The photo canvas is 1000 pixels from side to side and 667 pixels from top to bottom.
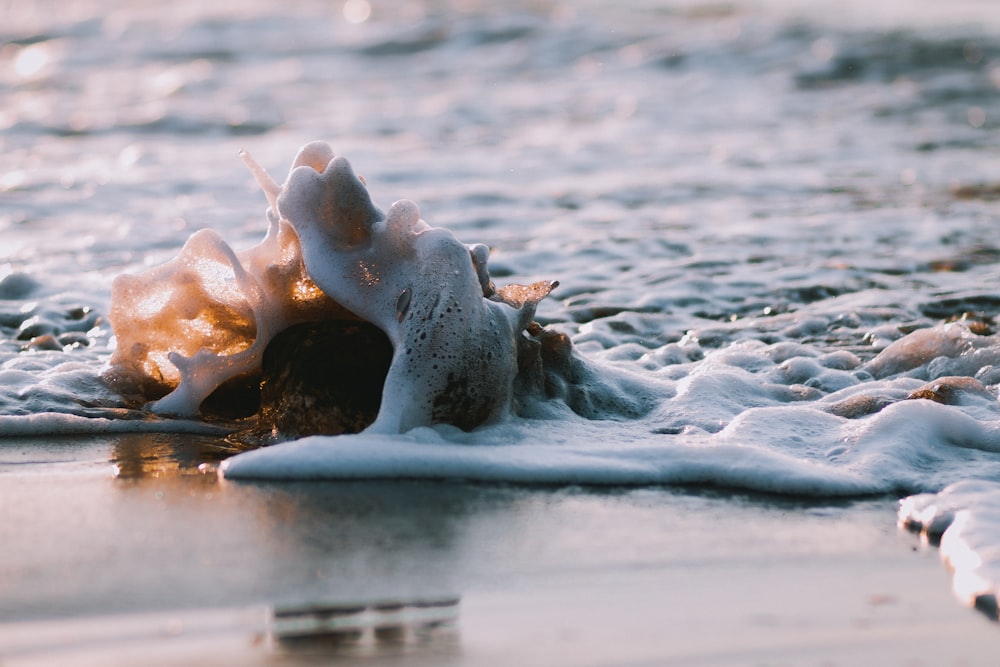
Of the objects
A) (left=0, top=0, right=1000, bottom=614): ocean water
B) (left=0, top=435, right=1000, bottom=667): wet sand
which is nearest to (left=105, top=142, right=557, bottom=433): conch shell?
(left=0, top=0, right=1000, bottom=614): ocean water

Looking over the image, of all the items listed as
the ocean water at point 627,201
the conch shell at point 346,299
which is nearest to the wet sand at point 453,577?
the ocean water at point 627,201

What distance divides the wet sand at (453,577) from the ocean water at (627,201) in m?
0.14

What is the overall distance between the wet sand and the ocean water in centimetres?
14

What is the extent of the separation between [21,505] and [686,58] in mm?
11631

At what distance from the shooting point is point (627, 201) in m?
7.13

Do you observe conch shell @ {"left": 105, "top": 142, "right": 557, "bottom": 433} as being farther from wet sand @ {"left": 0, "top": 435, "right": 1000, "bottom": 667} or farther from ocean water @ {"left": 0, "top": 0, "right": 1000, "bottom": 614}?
wet sand @ {"left": 0, "top": 435, "right": 1000, "bottom": 667}

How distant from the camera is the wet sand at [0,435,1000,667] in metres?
1.97

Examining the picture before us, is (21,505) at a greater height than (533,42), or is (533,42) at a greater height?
(533,42)

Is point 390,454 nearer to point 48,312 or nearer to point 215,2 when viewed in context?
point 48,312

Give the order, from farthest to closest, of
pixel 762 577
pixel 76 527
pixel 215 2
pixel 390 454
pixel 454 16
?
pixel 215 2, pixel 454 16, pixel 390 454, pixel 76 527, pixel 762 577

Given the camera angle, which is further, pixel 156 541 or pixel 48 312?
pixel 48 312

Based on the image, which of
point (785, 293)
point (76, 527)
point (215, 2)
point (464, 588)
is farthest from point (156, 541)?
point (215, 2)

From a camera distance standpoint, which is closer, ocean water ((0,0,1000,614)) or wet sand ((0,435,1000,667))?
wet sand ((0,435,1000,667))

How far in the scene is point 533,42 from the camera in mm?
14242
